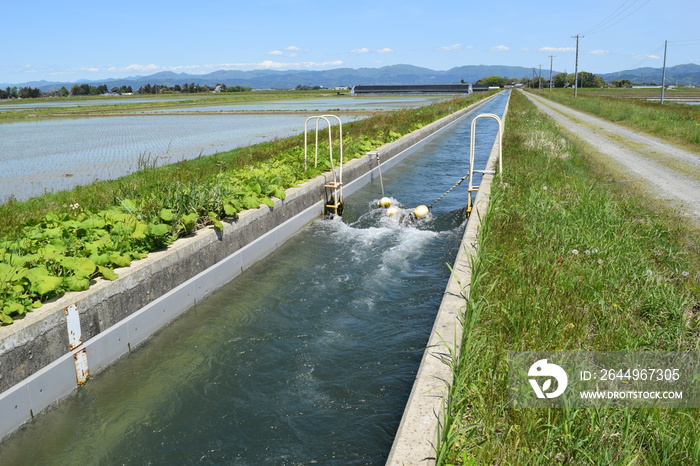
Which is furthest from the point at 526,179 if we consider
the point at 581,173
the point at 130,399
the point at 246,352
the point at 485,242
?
the point at 130,399

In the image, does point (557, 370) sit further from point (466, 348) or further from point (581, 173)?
point (581, 173)

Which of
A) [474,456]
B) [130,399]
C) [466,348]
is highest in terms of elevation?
[466,348]

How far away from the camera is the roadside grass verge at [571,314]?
313 cm

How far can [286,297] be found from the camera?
22.6 ft

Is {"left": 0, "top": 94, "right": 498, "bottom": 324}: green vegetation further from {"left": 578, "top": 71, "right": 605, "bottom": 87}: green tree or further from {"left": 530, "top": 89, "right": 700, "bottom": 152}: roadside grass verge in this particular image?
{"left": 578, "top": 71, "right": 605, "bottom": 87}: green tree

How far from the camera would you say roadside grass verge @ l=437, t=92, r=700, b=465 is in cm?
313

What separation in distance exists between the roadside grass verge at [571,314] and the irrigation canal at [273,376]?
0.92 metres

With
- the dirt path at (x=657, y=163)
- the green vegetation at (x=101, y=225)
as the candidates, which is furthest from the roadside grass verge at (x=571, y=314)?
the green vegetation at (x=101, y=225)

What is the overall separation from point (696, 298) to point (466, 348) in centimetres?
269
